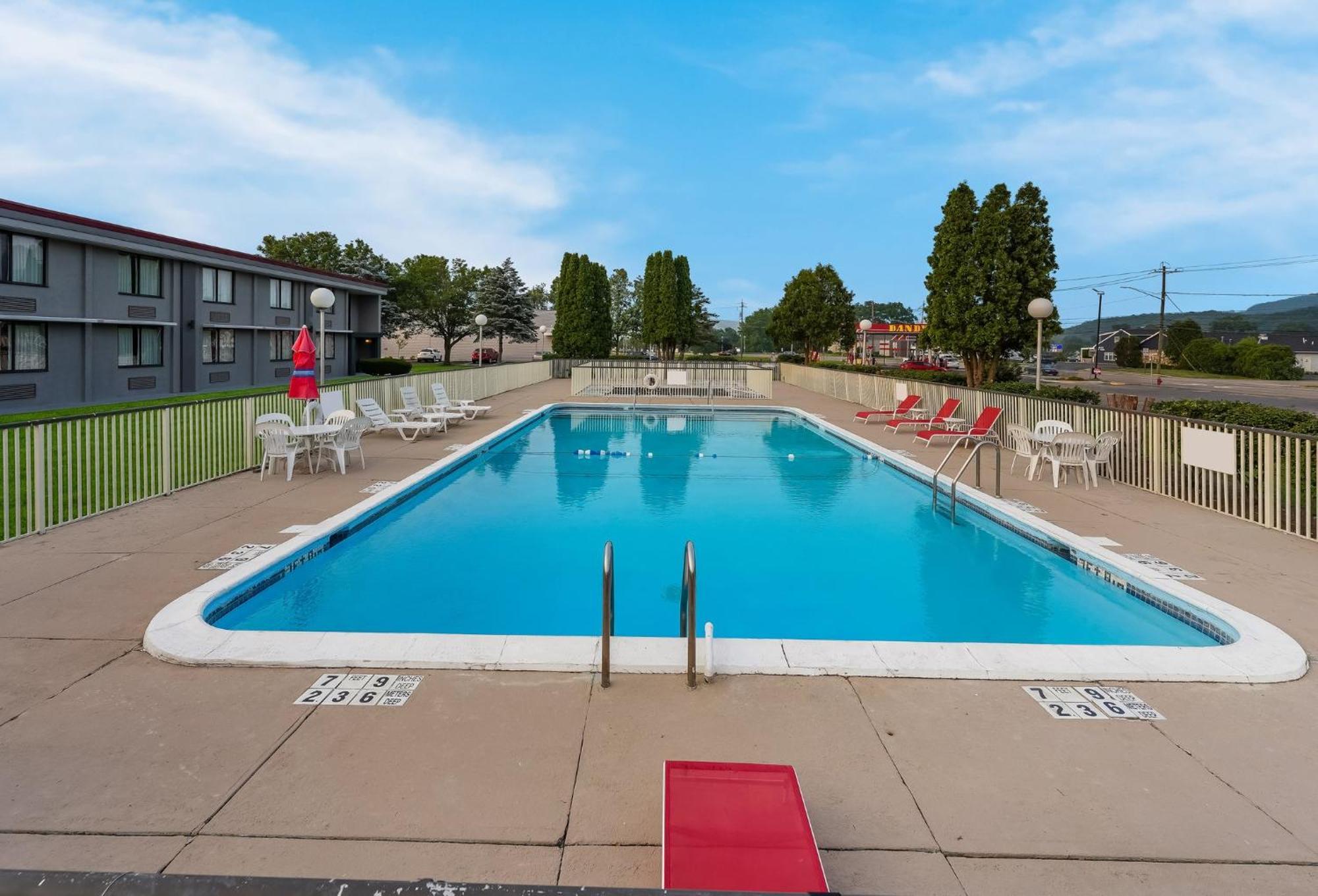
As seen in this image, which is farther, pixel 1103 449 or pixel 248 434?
pixel 248 434

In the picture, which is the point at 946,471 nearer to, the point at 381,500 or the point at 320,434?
the point at 381,500

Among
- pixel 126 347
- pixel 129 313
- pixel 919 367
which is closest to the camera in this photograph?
pixel 129 313

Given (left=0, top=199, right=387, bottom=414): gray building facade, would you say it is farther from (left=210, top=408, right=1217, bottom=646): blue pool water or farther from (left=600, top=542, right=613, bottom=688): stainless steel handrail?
(left=600, top=542, right=613, bottom=688): stainless steel handrail

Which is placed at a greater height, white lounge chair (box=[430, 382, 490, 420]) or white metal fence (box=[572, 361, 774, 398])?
white metal fence (box=[572, 361, 774, 398])

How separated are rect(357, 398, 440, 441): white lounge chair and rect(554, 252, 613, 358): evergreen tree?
105 feet

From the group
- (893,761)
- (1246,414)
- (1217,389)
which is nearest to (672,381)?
(1246,414)

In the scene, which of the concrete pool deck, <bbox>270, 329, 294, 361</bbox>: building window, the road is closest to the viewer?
the concrete pool deck

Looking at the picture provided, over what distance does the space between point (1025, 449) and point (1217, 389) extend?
36954mm

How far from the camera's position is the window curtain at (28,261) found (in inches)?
793

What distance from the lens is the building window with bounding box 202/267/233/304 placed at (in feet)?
90.6

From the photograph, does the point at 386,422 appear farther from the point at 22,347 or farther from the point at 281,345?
the point at 281,345

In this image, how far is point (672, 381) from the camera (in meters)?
29.3

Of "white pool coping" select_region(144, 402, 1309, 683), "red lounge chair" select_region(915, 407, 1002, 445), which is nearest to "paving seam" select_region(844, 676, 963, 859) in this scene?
"white pool coping" select_region(144, 402, 1309, 683)

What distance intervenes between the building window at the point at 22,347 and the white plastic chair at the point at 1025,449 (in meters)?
23.3
